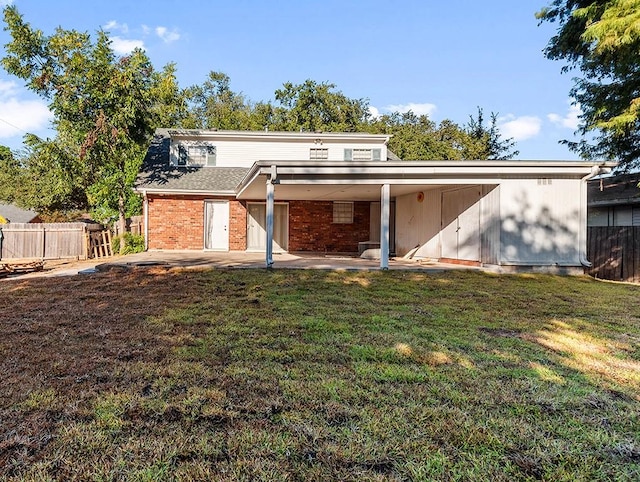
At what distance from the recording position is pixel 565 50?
39.4 ft

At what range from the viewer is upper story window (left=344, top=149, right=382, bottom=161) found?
53.3 ft

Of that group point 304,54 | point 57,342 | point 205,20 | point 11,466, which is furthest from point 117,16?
point 11,466

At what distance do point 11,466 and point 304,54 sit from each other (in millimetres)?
21593

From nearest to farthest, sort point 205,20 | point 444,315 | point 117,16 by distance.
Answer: point 444,315 < point 205,20 < point 117,16

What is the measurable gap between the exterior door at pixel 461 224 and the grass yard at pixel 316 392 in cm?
474

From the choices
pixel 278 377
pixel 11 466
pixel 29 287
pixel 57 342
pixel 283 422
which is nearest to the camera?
pixel 11 466

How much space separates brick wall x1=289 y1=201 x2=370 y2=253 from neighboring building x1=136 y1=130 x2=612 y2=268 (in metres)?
0.04

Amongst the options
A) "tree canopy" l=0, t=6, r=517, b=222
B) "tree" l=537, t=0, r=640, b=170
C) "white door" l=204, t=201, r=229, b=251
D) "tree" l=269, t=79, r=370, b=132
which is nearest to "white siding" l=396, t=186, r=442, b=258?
"tree" l=537, t=0, r=640, b=170

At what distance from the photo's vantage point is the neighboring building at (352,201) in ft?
30.9

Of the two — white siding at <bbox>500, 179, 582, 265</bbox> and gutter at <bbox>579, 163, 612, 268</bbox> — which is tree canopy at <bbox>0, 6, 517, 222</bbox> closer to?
white siding at <bbox>500, 179, 582, 265</bbox>

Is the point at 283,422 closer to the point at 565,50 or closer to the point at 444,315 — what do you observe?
the point at 444,315

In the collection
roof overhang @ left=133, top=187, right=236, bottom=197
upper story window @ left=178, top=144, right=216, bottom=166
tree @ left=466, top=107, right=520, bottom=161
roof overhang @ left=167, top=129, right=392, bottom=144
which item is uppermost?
tree @ left=466, top=107, right=520, bottom=161

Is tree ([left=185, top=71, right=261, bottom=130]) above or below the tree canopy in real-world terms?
above

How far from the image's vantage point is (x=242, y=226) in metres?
15.2
